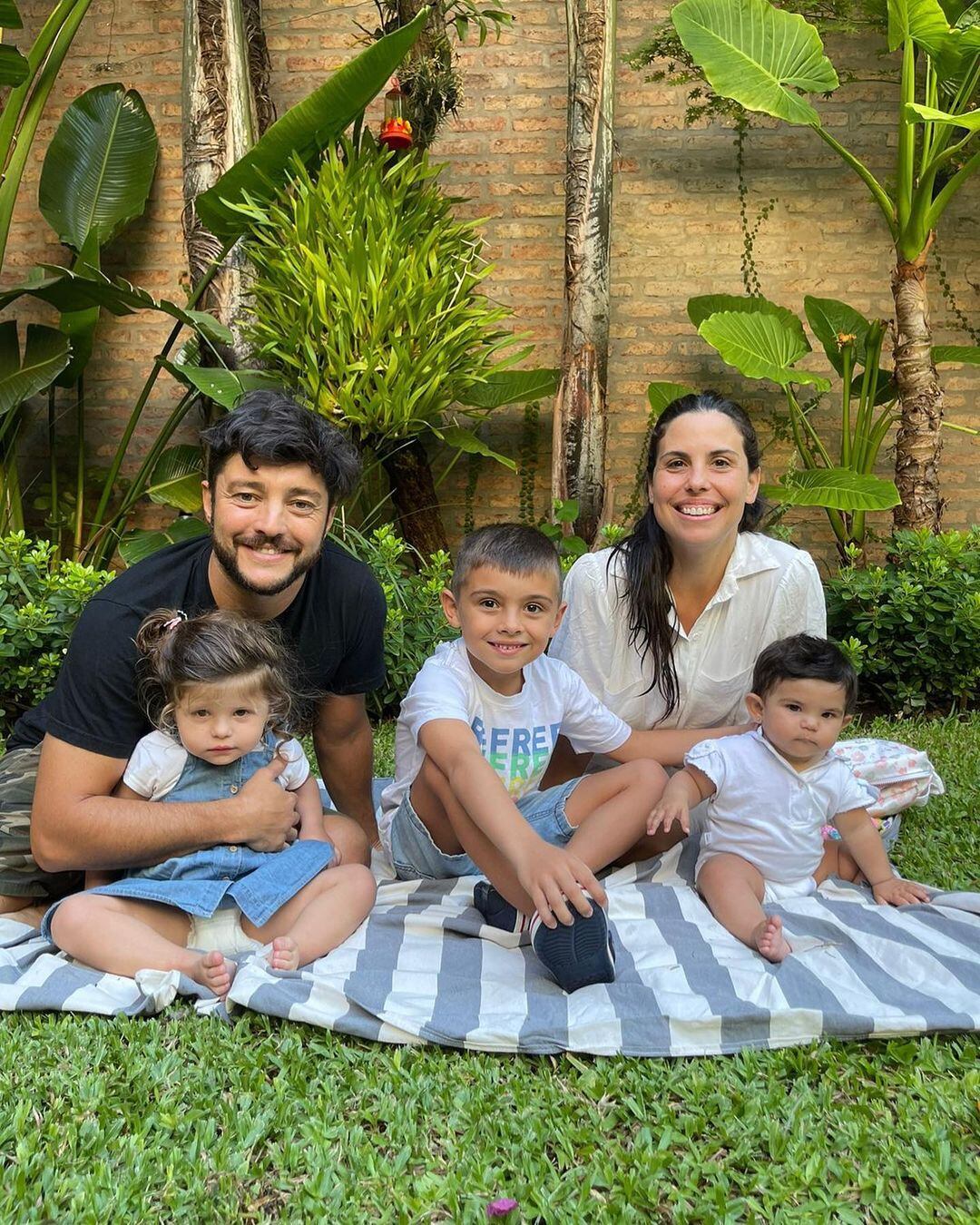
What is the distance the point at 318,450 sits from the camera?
2217mm

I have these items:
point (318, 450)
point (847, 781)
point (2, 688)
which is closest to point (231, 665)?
point (318, 450)

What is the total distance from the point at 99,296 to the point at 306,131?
1205 millimetres

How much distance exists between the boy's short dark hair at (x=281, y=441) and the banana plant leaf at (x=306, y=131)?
2.79 m

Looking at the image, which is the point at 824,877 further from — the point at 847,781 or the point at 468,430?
the point at 468,430

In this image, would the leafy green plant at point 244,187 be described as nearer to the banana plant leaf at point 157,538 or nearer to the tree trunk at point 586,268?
the banana plant leaf at point 157,538

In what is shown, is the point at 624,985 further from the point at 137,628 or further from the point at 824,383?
the point at 824,383

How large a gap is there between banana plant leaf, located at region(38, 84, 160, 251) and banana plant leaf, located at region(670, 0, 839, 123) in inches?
119

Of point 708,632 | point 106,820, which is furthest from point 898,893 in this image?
point 106,820

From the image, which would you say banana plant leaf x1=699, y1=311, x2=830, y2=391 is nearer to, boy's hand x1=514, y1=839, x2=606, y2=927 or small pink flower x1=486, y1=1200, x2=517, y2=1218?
boy's hand x1=514, y1=839, x2=606, y2=927

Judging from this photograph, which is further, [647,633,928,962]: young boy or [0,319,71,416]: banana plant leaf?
[0,319,71,416]: banana plant leaf

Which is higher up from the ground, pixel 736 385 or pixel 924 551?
pixel 736 385

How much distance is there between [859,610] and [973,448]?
191cm

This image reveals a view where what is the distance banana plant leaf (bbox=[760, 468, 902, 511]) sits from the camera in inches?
190

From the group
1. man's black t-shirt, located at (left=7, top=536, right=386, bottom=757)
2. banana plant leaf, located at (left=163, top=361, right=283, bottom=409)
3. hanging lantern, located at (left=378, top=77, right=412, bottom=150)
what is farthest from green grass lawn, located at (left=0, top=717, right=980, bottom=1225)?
hanging lantern, located at (left=378, top=77, right=412, bottom=150)
